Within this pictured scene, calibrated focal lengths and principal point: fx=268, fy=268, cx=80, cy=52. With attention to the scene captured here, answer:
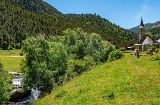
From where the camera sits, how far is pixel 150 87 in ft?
80.5

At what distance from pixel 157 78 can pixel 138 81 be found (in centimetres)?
213

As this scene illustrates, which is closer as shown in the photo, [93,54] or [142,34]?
[93,54]

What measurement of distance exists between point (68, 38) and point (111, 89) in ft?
202

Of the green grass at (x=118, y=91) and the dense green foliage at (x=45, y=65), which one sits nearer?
the green grass at (x=118, y=91)

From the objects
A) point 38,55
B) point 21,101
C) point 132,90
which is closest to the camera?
point 132,90

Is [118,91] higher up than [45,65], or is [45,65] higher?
[45,65]

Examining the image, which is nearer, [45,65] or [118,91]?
[118,91]

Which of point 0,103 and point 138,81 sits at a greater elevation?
point 138,81

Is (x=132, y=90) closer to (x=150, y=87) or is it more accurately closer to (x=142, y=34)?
(x=150, y=87)

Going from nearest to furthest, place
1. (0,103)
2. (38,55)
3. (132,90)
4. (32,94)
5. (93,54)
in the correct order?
(132,90), (0,103), (38,55), (32,94), (93,54)

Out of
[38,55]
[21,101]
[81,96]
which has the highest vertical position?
[38,55]

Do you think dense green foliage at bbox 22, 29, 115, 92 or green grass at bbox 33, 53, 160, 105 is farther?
dense green foliage at bbox 22, 29, 115, 92

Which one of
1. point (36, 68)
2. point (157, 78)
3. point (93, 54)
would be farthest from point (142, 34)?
point (157, 78)

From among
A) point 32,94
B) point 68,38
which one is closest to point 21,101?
point 32,94
